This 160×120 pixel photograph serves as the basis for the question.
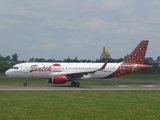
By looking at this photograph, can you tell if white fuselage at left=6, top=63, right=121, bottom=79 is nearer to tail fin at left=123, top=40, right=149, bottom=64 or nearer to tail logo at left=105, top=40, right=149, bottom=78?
tail logo at left=105, top=40, right=149, bottom=78

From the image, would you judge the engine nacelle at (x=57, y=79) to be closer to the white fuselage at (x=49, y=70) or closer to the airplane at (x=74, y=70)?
the airplane at (x=74, y=70)

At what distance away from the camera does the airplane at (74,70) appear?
3462 centimetres

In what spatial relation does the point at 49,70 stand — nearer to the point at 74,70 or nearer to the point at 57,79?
the point at 57,79

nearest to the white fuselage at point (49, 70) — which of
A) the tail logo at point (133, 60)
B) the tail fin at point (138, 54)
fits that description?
the tail logo at point (133, 60)

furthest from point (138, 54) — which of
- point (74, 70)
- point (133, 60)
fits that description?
point (74, 70)

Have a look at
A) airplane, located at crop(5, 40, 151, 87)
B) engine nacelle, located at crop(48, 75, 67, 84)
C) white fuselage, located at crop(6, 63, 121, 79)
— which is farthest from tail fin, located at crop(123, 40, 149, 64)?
engine nacelle, located at crop(48, 75, 67, 84)
